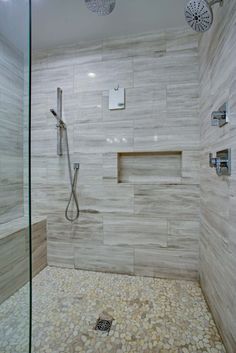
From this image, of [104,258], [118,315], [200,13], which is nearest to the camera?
[200,13]

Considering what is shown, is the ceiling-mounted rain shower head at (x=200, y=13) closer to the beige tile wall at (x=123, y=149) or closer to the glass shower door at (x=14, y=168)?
the beige tile wall at (x=123, y=149)

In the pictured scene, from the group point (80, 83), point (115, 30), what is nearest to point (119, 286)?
point (80, 83)

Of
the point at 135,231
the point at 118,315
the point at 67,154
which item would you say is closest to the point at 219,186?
the point at 135,231

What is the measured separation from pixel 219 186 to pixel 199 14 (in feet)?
3.47

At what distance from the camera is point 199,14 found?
44.6 inches

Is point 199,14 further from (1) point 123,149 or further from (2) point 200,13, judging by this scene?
(1) point 123,149

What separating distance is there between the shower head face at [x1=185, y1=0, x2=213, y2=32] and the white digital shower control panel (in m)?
0.84

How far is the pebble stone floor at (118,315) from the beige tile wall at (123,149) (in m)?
0.21

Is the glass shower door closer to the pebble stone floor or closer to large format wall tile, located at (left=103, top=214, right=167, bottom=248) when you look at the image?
the pebble stone floor

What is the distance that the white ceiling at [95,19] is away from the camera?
157cm

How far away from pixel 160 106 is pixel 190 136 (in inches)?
16.2

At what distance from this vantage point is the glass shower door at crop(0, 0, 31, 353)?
1.30 meters

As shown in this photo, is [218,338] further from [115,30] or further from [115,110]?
[115,30]

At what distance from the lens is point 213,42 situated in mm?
1367
